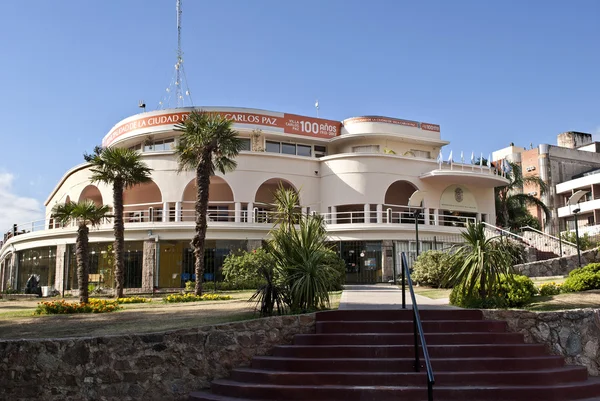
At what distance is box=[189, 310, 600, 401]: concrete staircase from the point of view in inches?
344

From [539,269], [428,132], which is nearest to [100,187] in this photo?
[428,132]

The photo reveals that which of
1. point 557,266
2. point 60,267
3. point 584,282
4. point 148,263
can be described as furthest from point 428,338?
point 60,267

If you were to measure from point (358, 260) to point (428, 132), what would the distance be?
14.6 meters

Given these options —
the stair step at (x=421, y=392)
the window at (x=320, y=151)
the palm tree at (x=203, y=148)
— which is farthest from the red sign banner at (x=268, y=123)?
the stair step at (x=421, y=392)

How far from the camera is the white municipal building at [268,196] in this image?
3155cm

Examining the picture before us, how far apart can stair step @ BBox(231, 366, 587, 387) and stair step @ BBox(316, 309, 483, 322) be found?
1.93 m

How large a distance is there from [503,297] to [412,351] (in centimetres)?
353

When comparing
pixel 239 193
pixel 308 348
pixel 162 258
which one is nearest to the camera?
pixel 308 348

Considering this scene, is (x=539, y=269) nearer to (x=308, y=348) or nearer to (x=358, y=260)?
(x=358, y=260)

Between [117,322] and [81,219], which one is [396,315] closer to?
[117,322]

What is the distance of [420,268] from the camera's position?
901 inches

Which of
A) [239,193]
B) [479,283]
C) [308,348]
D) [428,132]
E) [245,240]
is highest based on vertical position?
[428,132]

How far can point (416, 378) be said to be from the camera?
8.97 meters

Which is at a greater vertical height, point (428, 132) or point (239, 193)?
point (428, 132)
